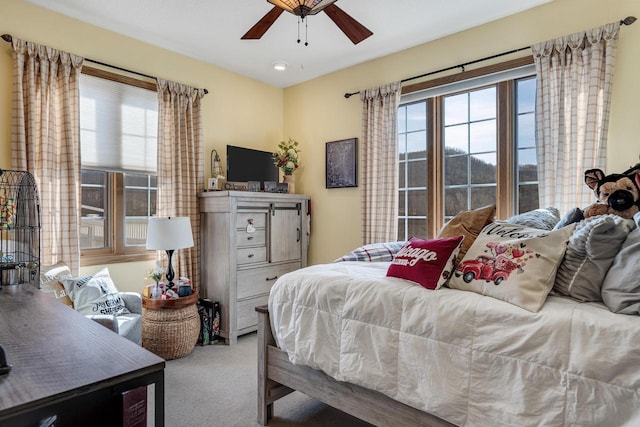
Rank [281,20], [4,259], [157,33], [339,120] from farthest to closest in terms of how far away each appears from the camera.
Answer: [339,120] → [157,33] → [281,20] → [4,259]

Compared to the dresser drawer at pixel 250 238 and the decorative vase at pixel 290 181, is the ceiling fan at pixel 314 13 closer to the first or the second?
the dresser drawer at pixel 250 238

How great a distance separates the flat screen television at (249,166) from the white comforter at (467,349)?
2.27 m

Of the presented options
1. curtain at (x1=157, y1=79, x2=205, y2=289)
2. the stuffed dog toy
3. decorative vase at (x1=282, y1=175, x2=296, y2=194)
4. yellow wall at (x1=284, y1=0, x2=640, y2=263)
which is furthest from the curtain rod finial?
curtain at (x1=157, y1=79, x2=205, y2=289)

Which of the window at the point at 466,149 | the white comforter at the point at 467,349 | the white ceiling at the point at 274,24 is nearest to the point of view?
the white comforter at the point at 467,349

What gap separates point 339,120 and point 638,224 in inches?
121

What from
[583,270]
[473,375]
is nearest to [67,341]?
[473,375]

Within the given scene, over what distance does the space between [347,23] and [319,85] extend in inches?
77.6

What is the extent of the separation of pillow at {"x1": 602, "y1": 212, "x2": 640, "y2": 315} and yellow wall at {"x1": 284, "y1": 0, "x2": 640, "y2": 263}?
1540 mm

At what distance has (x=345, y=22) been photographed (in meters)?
2.37

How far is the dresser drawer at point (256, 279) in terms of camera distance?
3.56 m

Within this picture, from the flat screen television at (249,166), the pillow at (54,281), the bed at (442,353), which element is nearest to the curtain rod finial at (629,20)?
the bed at (442,353)

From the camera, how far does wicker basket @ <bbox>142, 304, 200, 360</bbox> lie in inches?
118

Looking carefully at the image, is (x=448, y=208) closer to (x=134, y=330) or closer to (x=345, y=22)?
(x=345, y=22)

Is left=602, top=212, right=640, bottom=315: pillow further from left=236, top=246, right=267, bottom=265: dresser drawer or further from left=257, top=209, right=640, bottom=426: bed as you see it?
left=236, top=246, right=267, bottom=265: dresser drawer
